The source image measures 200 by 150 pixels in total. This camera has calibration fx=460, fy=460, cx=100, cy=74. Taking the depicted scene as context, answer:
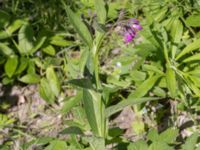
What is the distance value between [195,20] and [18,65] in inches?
46.8

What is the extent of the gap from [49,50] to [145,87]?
3.06 ft

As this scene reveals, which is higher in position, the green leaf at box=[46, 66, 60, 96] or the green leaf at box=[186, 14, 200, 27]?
the green leaf at box=[186, 14, 200, 27]

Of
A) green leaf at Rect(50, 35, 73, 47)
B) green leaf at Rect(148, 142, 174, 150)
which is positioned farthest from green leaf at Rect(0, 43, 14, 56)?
green leaf at Rect(148, 142, 174, 150)

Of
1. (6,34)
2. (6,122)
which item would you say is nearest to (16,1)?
(6,34)

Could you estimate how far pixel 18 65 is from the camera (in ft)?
9.65

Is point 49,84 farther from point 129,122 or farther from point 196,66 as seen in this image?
point 196,66

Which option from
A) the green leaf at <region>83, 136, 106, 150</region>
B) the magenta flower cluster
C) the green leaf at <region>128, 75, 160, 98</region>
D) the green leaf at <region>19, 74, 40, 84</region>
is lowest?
the green leaf at <region>19, 74, 40, 84</region>

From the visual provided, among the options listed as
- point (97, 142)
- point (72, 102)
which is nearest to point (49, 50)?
point (72, 102)

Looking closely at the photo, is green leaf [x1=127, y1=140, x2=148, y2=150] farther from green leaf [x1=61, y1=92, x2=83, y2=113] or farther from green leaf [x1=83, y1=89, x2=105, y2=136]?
green leaf [x1=61, y1=92, x2=83, y2=113]

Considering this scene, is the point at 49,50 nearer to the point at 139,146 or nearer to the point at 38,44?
the point at 38,44

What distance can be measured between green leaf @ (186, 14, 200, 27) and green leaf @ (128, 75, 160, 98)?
0.33 meters

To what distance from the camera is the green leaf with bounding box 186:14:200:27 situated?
7.67ft

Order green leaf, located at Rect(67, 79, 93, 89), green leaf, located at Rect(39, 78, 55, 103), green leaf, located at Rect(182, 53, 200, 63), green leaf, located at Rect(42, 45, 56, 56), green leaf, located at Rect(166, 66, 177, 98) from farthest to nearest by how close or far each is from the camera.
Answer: green leaf, located at Rect(42, 45, 56, 56) < green leaf, located at Rect(39, 78, 55, 103) < green leaf, located at Rect(182, 53, 200, 63) < green leaf, located at Rect(166, 66, 177, 98) < green leaf, located at Rect(67, 79, 93, 89)

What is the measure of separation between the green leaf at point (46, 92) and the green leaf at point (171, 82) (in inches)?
35.5
